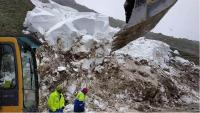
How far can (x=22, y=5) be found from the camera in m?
25.5

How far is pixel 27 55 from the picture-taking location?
995 cm

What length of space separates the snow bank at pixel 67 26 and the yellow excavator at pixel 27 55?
Answer: 36.3ft

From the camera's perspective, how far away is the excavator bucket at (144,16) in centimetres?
805

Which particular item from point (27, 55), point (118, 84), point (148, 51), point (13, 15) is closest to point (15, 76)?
point (27, 55)

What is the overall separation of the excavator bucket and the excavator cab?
2.02 meters

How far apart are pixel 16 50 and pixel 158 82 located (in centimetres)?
1204

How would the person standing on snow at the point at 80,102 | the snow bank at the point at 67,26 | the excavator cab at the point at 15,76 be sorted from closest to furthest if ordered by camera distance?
the excavator cab at the point at 15,76 → the person standing on snow at the point at 80,102 → the snow bank at the point at 67,26

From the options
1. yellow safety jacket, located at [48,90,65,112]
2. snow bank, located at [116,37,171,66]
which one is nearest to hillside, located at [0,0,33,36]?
snow bank, located at [116,37,171,66]


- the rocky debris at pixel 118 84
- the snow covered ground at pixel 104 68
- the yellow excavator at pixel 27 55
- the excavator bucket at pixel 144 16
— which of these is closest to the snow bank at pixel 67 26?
the snow covered ground at pixel 104 68

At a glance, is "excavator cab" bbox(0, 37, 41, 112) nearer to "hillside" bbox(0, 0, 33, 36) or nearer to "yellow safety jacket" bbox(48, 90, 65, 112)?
"yellow safety jacket" bbox(48, 90, 65, 112)

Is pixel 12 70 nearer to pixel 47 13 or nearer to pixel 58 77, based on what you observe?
pixel 58 77

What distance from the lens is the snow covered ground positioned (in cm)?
1870

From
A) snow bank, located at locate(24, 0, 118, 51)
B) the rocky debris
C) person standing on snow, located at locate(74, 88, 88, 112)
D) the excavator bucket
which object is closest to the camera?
the excavator bucket

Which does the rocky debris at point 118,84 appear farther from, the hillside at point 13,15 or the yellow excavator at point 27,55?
the yellow excavator at point 27,55
